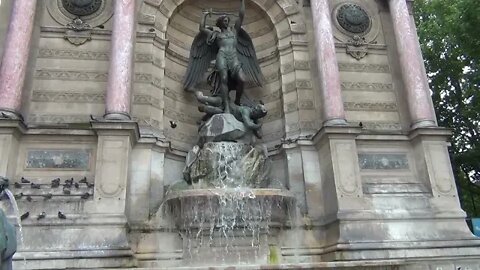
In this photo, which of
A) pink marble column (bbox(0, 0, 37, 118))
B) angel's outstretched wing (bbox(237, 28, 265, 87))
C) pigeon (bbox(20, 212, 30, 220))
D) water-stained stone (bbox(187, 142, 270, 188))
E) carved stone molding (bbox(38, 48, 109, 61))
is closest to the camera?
pigeon (bbox(20, 212, 30, 220))

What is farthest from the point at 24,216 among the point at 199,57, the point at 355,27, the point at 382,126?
the point at 355,27

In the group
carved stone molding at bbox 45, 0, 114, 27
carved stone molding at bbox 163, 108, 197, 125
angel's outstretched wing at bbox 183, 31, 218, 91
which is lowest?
carved stone molding at bbox 163, 108, 197, 125

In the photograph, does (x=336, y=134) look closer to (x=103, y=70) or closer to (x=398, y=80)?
(x=398, y=80)

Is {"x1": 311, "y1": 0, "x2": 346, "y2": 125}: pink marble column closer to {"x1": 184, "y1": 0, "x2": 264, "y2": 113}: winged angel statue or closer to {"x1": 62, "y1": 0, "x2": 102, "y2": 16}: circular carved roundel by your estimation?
{"x1": 184, "y1": 0, "x2": 264, "y2": 113}: winged angel statue

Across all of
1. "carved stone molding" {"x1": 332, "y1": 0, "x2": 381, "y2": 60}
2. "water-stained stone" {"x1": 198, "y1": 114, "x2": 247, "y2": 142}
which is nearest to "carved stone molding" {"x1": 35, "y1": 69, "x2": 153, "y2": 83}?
"water-stained stone" {"x1": 198, "y1": 114, "x2": 247, "y2": 142}

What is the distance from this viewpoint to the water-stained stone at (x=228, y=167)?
11.6m

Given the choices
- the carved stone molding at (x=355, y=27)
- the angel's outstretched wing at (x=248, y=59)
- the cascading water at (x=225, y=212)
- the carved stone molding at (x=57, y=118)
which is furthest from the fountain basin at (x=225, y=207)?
the carved stone molding at (x=355, y=27)

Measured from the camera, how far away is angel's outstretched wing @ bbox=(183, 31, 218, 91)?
1457 cm

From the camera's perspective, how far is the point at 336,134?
38.9ft

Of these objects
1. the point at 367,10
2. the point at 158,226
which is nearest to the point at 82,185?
the point at 158,226

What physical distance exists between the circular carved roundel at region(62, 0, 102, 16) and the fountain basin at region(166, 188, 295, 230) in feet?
20.9

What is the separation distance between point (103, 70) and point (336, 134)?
22.3ft

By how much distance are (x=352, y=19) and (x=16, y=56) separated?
10.2 metres

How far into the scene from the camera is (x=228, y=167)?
1168cm
